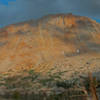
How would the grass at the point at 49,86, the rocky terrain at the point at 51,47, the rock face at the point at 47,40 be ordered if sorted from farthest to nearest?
the rock face at the point at 47,40 < the rocky terrain at the point at 51,47 < the grass at the point at 49,86

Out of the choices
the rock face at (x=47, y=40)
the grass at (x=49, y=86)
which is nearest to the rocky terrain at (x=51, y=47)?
the rock face at (x=47, y=40)

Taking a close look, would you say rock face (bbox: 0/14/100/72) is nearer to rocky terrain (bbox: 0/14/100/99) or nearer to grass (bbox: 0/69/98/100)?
rocky terrain (bbox: 0/14/100/99)

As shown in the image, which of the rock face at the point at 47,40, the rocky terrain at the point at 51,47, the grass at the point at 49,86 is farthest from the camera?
the rock face at the point at 47,40

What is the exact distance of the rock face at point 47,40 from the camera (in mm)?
16312

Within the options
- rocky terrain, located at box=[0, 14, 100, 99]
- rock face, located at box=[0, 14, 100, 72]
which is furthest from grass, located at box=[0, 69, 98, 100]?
rock face, located at box=[0, 14, 100, 72]

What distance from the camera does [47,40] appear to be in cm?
1883

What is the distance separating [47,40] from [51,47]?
47.1 inches

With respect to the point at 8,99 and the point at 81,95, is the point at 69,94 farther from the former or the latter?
the point at 8,99

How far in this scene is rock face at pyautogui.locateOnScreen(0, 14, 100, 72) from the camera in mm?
16312

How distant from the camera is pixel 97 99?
10758 millimetres

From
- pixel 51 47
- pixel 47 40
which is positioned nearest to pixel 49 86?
pixel 51 47

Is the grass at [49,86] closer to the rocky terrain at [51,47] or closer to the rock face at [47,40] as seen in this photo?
the rocky terrain at [51,47]

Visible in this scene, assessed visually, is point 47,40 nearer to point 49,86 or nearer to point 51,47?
point 51,47

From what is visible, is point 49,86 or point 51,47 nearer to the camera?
point 49,86
